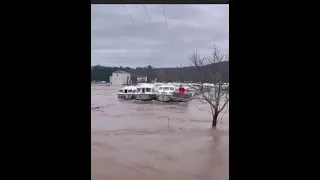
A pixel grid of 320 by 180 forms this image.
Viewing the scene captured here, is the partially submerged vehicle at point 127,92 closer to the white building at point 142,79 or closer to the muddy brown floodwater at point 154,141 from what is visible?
the muddy brown floodwater at point 154,141

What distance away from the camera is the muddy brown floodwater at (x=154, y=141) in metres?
5.97

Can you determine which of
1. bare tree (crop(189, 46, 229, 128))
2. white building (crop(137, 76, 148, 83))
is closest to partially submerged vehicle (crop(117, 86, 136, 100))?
white building (crop(137, 76, 148, 83))

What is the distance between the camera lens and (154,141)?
8.03 meters

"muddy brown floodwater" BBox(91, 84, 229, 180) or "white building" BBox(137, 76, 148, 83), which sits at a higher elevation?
"white building" BBox(137, 76, 148, 83)

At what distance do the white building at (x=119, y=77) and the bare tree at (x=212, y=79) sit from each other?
207 centimetres

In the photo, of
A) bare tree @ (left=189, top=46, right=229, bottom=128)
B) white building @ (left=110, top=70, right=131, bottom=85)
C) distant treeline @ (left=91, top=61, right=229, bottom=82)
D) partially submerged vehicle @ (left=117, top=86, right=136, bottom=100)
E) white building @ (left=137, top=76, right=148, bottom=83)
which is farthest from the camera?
partially submerged vehicle @ (left=117, top=86, right=136, bottom=100)

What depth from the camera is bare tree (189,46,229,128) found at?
8.41 metres

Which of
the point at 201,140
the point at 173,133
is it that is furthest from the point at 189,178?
the point at 173,133

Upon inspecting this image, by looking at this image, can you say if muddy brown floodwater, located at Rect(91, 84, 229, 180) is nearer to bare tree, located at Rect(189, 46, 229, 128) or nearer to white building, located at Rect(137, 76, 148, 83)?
bare tree, located at Rect(189, 46, 229, 128)

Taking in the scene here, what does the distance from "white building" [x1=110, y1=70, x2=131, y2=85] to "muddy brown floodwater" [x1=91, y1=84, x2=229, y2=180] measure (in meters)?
0.25

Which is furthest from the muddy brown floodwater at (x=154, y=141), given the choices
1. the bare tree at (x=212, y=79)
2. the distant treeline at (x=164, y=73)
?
the distant treeline at (x=164, y=73)
